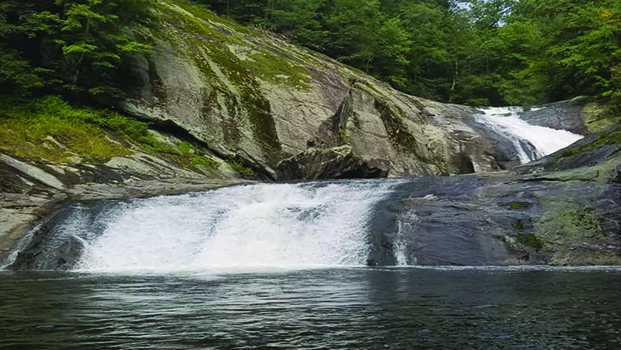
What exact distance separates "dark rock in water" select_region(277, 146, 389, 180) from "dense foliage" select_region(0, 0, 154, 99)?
7937mm

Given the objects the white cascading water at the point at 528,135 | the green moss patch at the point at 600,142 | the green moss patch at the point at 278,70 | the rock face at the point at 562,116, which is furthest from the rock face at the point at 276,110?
the green moss patch at the point at 600,142

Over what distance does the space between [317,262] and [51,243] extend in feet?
21.5

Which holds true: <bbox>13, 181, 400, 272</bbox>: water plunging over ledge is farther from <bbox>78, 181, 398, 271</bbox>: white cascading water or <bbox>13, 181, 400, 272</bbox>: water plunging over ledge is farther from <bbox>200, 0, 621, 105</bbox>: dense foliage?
<bbox>200, 0, 621, 105</bbox>: dense foliage

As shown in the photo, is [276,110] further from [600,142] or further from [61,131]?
[600,142]

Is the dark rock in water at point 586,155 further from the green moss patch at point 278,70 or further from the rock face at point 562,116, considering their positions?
the green moss patch at point 278,70

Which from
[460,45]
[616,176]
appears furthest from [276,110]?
[460,45]

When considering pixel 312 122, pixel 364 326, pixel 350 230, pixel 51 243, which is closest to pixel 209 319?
pixel 364 326

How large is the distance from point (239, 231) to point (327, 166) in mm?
7933

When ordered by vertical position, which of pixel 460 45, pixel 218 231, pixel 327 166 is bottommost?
pixel 218 231

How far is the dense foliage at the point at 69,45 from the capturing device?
22875mm

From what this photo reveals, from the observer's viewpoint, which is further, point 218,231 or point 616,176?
point 218,231

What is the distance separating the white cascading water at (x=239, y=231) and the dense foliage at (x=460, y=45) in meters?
19.5

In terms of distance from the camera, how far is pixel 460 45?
149 feet

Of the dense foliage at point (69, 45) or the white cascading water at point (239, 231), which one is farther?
the dense foliage at point (69, 45)
